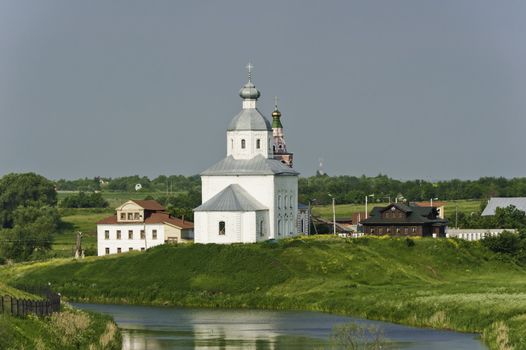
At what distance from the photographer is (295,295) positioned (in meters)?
77.1

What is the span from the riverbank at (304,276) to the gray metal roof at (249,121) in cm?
1001

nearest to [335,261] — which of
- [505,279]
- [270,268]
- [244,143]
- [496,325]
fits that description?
[270,268]

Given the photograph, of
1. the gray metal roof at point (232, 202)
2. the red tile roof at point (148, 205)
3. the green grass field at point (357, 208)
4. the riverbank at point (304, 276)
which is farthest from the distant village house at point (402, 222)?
the green grass field at point (357, 208)

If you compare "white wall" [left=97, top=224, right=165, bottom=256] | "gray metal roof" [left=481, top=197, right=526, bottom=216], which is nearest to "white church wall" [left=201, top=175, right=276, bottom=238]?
"white wall" [left=97, top=224, right=165, bottom=256]

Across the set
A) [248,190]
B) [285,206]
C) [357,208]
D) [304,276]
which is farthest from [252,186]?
[357,208]

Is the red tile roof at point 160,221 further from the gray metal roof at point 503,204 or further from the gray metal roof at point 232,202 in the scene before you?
the gray metal roof at point 503,204

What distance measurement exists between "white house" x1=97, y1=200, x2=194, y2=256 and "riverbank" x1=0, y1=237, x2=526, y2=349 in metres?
7.95

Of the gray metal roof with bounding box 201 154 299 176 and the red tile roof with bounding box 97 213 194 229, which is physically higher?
the gray metal roof with bounding box 201 154 299 176

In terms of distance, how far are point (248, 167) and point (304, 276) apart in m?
15.3

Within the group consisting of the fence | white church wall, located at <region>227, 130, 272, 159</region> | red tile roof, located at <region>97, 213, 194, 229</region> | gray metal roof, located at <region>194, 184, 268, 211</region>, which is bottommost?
the fence

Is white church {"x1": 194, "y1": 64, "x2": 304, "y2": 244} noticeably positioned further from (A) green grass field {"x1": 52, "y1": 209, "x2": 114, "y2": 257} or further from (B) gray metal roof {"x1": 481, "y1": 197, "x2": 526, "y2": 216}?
(B) gray metal roof {"x1": 481, "y1": 197, "x2": 526, "y2": 216}

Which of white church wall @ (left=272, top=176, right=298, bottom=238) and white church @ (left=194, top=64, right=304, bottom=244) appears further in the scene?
white church wall @ (left=272, top=176, right=298, bottom=238)

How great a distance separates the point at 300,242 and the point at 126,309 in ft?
45.1

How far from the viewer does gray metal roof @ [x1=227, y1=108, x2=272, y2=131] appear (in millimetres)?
95250
